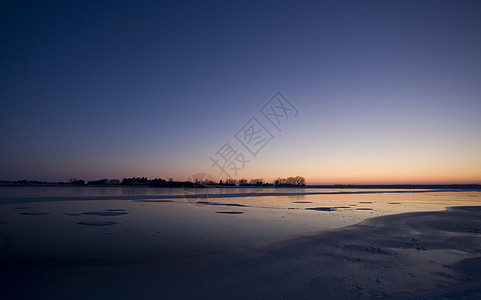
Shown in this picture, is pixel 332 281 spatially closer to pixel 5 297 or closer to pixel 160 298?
pixel 160 298

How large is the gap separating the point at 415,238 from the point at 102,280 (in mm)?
9347

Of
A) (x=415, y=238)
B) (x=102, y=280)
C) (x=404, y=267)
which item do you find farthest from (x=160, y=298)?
(x=415, y=238)

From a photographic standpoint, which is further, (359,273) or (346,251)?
(346,251)

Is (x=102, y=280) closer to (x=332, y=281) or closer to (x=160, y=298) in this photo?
(x=160, y=298)

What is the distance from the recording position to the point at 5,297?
4.20 m

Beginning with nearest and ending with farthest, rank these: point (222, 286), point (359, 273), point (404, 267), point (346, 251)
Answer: point (222, 286)
point (359, 273)
point (404, 267)
point (346, 251)

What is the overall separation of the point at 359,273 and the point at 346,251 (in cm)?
191

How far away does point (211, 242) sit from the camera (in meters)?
8.29

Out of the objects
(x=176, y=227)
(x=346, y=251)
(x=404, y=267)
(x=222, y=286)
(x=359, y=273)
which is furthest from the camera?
(x=176, y=227)

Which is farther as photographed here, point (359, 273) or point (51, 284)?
point (359, 273)

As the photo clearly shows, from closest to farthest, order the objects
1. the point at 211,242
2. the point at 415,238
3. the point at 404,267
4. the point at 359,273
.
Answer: the point at 359,273 → the point at 404,267 → the point at 211,242 → the point at 415,238

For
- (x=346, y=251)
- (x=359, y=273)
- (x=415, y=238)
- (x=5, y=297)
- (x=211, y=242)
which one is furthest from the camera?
(x=415, y=238)

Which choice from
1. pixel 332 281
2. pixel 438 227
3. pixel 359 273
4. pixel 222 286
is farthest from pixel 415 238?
pixel 222 286

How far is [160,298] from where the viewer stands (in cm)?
423
